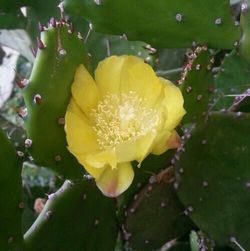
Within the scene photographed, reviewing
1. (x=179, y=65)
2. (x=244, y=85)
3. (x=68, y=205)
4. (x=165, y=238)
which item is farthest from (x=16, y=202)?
(x=179, y=65)

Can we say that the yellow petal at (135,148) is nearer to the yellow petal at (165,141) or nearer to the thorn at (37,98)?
the yellow petal at (165,141)

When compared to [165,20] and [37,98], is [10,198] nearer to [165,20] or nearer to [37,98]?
[37,98]

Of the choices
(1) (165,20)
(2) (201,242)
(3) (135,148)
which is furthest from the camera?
(2) (201,242)

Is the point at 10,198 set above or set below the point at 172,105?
below

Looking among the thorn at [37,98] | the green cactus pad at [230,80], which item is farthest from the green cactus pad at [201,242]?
the thorn at [37,98]

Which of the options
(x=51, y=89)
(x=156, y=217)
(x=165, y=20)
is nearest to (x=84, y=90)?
(x=51, y=89)

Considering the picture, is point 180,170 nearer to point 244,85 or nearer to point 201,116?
point 201,116
